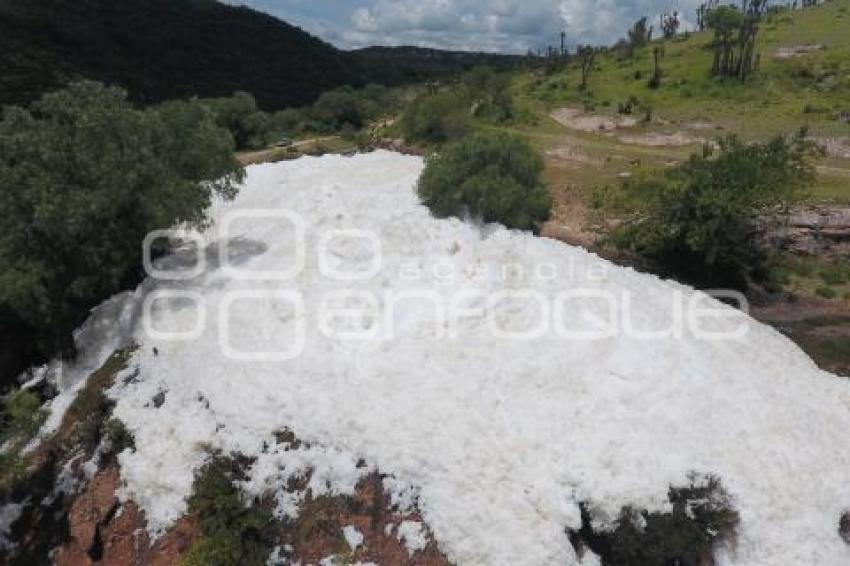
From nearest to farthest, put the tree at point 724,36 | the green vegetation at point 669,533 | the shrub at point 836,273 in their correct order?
1. the green vegetation at point 669,533
2. the shrub at point 836,273
3. the tree at point 724,36

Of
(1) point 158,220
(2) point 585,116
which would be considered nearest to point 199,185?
(1) point 158,220

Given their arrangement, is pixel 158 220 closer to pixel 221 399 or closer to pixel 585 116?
pixel 221 399

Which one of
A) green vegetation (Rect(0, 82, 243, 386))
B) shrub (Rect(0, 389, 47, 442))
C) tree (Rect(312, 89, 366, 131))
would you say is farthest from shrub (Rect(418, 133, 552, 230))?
tree (Rect(312, 89, 366, 131))

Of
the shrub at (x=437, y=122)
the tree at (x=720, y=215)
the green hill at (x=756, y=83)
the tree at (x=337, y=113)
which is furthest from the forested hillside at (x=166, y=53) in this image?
the tree at (x=720, y=215)

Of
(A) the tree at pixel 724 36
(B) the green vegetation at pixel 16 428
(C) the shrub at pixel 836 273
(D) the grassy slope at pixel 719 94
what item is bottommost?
(B) the green vegetation at pixel 16 428

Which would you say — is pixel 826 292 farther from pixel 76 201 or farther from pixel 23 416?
pixel 23 416

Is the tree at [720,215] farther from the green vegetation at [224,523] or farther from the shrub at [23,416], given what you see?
the shrub at [23,416]

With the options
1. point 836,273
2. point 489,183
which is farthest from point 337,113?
point 836,273
